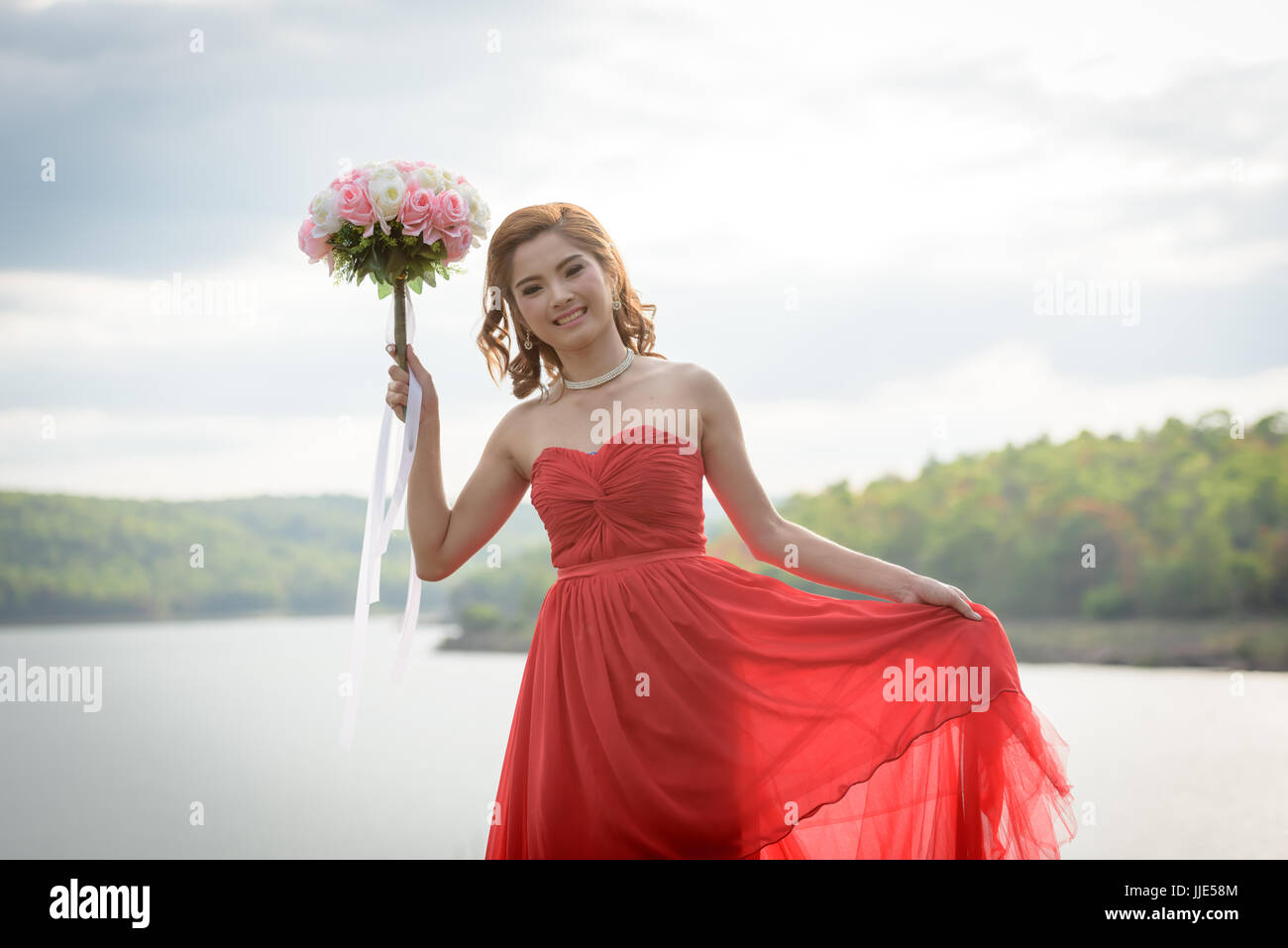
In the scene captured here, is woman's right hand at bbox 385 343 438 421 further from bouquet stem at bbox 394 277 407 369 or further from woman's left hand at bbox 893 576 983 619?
woman's left hand at bbox 893 576 983 619

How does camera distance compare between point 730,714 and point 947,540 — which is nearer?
point 730,714

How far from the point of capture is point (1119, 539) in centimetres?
2895

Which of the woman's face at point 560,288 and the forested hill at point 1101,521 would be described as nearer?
the woman's face at point 560,288

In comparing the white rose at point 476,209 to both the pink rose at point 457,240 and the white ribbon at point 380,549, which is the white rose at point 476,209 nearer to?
the pink rose at point 457,240

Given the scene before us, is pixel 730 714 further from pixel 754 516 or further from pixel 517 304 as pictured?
pixel 517 304

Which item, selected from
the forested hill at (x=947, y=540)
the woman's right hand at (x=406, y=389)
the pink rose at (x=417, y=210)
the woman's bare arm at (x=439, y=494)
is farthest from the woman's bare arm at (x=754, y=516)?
the forested hill at (x=947, y=540)

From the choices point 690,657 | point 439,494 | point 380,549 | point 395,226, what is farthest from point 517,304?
point 690,657

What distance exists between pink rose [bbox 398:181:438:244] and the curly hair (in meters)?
0.17

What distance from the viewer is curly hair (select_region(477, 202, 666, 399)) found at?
110 inches

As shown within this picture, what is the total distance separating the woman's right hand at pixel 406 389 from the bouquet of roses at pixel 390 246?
2cm

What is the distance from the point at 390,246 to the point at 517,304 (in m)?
0.37

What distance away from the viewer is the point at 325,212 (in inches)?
113

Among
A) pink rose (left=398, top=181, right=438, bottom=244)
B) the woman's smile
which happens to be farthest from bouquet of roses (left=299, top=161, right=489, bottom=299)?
the woman's smile

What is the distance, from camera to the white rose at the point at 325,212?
2850mm
